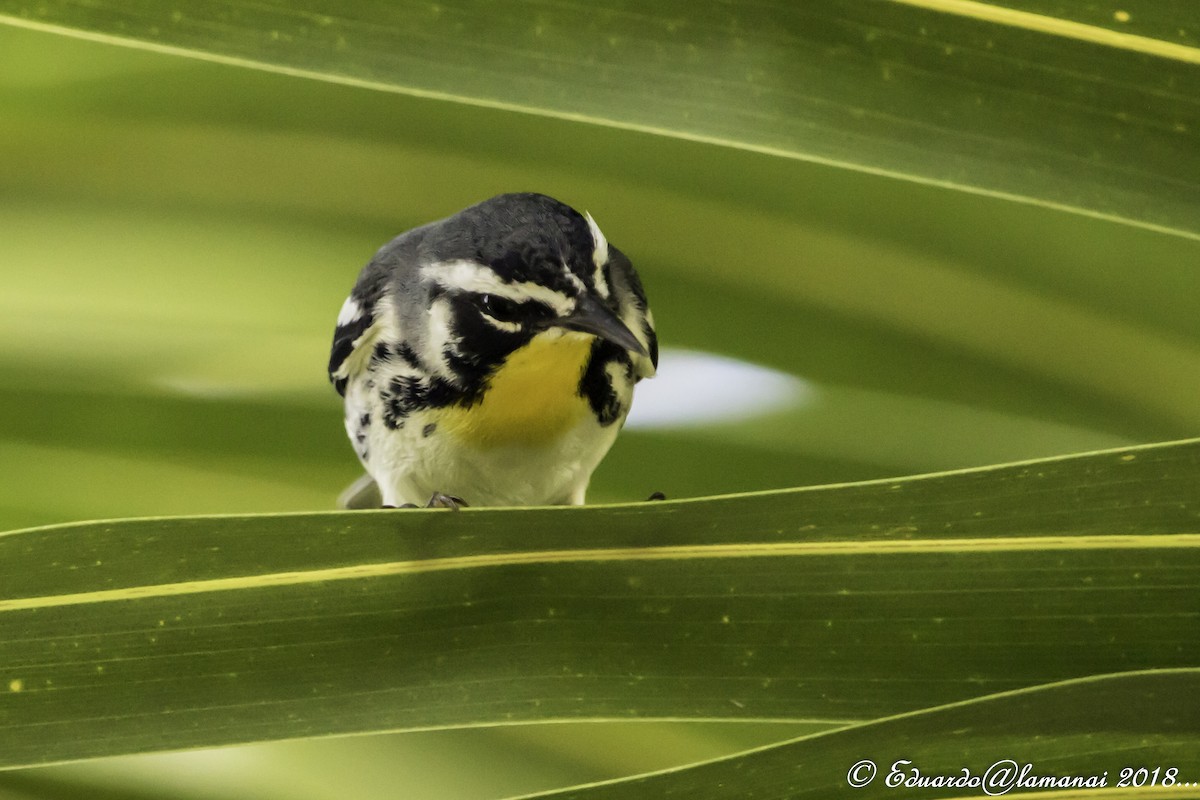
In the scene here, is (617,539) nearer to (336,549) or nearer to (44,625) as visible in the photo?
(336,549)

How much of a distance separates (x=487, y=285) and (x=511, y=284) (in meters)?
0.03

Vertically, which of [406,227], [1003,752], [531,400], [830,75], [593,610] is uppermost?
[406,227]

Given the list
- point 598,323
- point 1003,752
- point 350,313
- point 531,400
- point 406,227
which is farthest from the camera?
point 406,227

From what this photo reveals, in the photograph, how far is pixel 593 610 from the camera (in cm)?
57

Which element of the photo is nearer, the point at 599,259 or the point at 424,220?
the point at 599,259

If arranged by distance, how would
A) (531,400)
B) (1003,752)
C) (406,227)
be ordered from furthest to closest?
(406,227), (531,400), (1003,752)

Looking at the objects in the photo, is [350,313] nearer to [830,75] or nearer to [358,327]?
[358,327]

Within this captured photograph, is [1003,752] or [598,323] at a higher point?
[598,323]

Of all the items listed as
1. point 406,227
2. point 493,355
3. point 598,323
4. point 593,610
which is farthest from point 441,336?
point 406,227

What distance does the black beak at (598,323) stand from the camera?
2.19 feet

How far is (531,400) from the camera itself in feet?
2.54

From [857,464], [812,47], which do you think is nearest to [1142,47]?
[812,47]

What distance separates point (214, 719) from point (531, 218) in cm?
37

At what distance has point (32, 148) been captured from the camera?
1113mm
